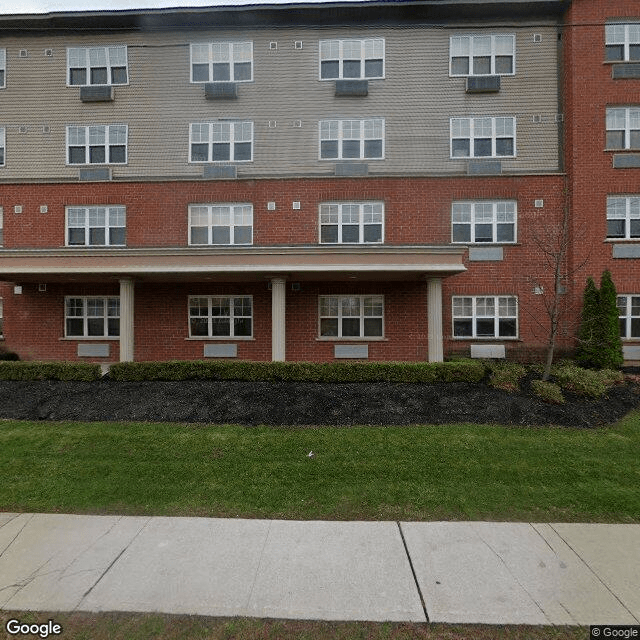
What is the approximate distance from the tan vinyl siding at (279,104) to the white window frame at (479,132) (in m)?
0.22

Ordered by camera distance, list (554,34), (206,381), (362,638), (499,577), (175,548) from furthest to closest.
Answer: (554,34) → (206,381) → (175,548) → (499,577) → (362,638)

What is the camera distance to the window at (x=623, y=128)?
14.8 m

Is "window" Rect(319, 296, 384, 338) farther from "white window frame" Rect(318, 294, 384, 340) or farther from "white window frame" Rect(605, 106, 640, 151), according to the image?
"white window frame" Rect(605, 106, 640, 151)

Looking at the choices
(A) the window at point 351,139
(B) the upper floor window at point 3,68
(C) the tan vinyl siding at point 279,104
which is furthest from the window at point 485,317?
(B) the upper floor window at point 3,68

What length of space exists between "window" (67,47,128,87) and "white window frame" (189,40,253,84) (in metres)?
2.75

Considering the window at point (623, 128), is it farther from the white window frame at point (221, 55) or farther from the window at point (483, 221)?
the white window frame at point (221, 55)

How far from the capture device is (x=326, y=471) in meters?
6.10

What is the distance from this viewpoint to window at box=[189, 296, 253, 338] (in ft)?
50.9

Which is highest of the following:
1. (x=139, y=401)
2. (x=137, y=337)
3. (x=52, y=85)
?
(x=52, y=85)

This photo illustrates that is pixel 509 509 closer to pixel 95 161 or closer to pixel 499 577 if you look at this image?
pixel 499 577

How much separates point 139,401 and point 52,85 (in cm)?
1457

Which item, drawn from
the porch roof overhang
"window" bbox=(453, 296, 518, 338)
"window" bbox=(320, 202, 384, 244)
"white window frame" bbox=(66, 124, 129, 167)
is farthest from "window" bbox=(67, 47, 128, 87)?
"window" bbox=(453, 296, 518, 338)

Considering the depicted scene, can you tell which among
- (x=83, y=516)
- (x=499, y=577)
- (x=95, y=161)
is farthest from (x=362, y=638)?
(x=95, y=161)

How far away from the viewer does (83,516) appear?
497 centimetres
